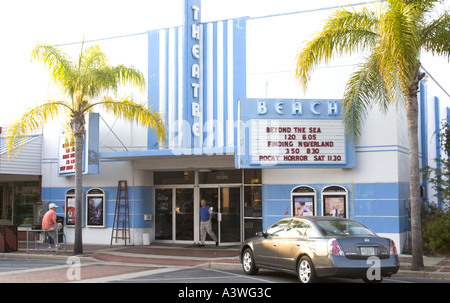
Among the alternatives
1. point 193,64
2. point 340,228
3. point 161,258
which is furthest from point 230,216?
point 340,228

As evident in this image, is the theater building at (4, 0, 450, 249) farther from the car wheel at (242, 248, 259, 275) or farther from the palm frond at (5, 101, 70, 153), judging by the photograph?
the car wheel at (242, 248, 259, 275)

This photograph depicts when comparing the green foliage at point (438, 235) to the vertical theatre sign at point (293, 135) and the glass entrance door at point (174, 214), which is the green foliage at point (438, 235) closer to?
the vertical theatre sign at point (293, 135)

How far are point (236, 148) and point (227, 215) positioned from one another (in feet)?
12.3

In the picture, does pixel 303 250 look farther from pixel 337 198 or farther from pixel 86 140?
pixel 86 140

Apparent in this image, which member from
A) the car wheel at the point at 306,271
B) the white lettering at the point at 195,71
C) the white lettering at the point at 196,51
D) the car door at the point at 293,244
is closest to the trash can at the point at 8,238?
the white lettering at the point at 195,71

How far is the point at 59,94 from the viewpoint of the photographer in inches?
747

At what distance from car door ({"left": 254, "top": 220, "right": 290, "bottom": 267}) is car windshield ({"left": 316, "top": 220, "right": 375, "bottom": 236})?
122cm

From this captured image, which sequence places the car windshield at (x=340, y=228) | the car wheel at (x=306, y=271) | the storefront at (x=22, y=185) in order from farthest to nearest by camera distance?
1. the storefront at (x=22, y=185)
2. the car windshield at (x=340, y=228)
3. the car wheel at (x=306, y=271)

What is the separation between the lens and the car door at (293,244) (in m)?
11.7

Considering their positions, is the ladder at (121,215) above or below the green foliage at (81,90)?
below

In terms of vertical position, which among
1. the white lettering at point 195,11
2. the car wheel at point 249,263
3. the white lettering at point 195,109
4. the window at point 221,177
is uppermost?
the white lettering at point 195,11

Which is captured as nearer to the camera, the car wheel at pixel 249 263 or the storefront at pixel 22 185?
the car wheel at pixel 249 263

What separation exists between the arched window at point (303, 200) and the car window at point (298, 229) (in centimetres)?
627
